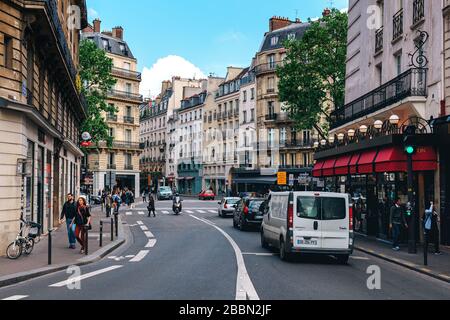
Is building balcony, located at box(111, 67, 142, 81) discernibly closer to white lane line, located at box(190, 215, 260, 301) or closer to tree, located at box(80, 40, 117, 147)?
tree, located at box(80, 40, 117, 147)

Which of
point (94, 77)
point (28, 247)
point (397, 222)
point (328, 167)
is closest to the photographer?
point (28, 247)

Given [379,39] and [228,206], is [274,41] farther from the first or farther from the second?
[379,39]

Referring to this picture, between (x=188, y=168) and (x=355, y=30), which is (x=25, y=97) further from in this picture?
(x=188, y=168)

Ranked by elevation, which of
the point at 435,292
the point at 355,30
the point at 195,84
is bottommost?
the point at 435,292

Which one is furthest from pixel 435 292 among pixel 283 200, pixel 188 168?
pixel 188 168

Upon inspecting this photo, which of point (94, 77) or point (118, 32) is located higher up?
point (118, 32)

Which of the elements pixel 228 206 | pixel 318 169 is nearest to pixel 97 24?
pixel 228 206

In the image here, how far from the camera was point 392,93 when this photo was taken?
23.1 m

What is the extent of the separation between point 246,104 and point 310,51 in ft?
115

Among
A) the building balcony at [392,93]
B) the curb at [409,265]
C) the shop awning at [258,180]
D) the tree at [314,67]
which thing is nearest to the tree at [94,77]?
the tree at [314,67]

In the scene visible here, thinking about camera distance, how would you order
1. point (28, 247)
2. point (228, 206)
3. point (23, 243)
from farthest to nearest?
point (228, 206), point (28, 247), point (23, 243)

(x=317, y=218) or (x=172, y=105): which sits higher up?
(x=172, y=105)

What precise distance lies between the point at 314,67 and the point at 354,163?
21978 millimetres

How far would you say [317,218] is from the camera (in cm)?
1565
